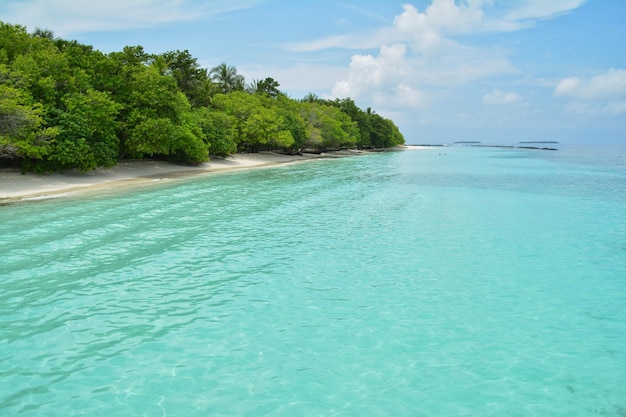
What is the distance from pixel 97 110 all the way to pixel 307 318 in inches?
1095

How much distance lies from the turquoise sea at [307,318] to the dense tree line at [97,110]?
32.2 feet

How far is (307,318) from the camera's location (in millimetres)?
8906

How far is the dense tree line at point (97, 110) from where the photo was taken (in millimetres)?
26453

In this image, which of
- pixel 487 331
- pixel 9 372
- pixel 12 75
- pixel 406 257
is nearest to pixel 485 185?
pixel 406 257

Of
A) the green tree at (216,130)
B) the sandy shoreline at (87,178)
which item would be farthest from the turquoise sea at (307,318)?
the green tree at (216,130)

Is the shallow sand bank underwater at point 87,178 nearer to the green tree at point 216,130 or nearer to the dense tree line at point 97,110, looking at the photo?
the dense tree line at point 97,110

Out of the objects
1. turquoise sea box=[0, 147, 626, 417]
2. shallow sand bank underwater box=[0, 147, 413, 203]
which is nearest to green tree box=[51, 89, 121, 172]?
shallow sand bank underwater box=[0, 147, 413, 203]

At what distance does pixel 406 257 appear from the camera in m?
13.7

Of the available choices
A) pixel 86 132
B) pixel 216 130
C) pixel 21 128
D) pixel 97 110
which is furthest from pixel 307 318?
pixel 216 130

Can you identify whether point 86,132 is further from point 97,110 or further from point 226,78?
point 226,78

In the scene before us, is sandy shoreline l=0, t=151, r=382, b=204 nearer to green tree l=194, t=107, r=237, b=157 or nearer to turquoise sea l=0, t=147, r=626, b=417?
green tree l=194, t=107, r=237, b=157

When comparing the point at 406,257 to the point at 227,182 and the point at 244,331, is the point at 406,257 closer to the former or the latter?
the point at 244,331

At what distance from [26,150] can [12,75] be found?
4.29m

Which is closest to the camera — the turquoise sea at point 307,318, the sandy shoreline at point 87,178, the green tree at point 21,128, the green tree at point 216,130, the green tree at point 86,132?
the turquoise sea at point 307,318
